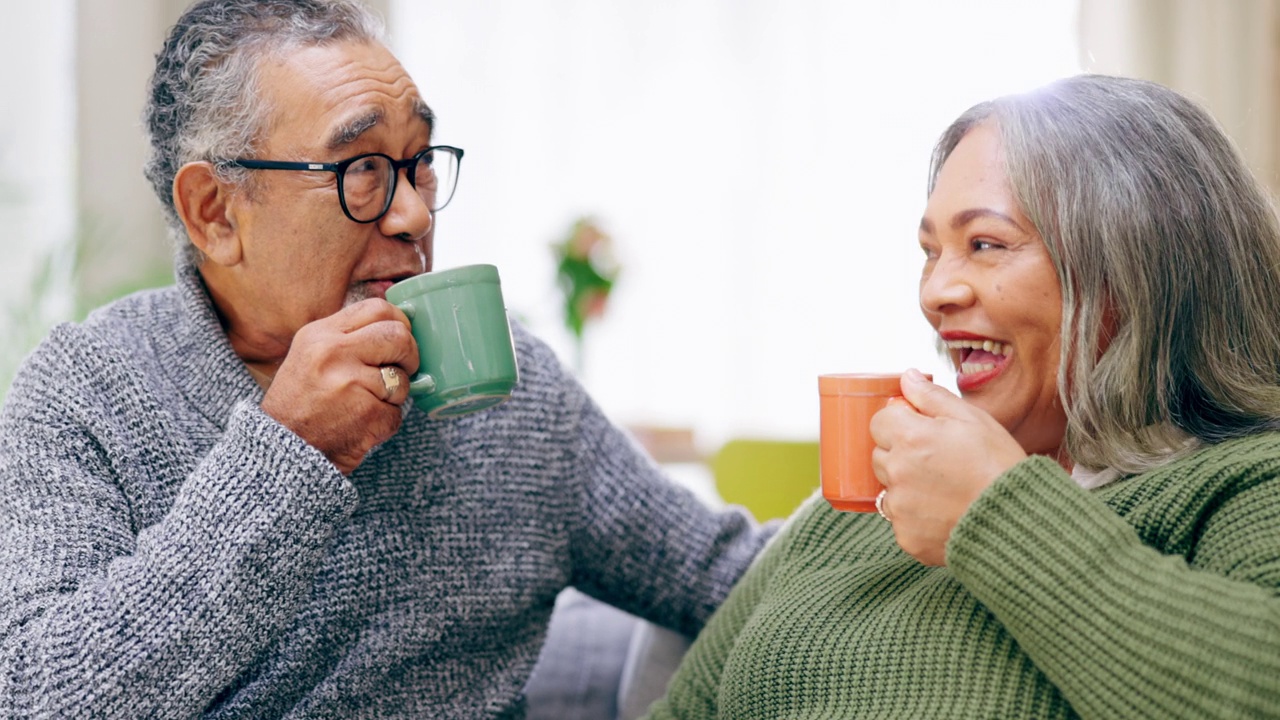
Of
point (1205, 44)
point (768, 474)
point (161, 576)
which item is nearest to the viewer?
point (161, 576)

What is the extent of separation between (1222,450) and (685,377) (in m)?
2.87

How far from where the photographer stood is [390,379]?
1.11 meters

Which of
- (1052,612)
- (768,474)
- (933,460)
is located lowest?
(768,474)

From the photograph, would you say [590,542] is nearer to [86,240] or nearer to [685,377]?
[86,240]

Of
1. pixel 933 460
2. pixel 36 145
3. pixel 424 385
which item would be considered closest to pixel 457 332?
pixel 424 385

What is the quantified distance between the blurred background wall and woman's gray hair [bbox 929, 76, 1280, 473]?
2469 mm

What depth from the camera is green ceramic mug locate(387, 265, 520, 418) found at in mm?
1113

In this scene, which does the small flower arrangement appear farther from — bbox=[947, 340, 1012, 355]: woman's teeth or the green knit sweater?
bbox=[947, 340, 1012, 355]: woman's teeth

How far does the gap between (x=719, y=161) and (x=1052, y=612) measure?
9.88 feet

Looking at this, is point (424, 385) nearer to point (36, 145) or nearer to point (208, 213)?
point (208, 213)

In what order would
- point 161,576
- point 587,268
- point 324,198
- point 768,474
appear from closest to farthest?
point 161,576 → point 324,198 → point 768,474 → point 587,268

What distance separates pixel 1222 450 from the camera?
3.27 ft

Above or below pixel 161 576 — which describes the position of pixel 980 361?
above

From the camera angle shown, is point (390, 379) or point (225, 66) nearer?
point (390, 379)
